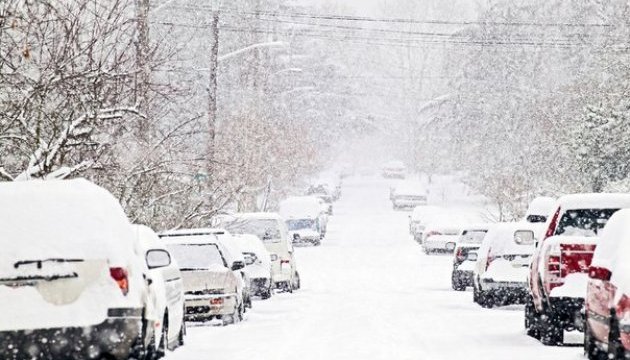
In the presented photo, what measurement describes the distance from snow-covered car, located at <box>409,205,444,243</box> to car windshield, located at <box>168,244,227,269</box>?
119ft

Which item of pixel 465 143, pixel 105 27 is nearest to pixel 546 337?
pixel 105 27

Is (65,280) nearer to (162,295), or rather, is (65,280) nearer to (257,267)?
(162,295)

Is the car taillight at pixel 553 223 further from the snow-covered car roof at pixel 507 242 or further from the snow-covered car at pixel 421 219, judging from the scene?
the snow-covered car at pixel 421 219

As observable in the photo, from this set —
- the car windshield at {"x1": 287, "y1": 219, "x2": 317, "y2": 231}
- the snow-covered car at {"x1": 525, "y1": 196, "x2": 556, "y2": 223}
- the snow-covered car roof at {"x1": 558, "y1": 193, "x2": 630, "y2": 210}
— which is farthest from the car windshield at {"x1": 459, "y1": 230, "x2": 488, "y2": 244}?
the car windshield at {"x1": 287, "y1": 219, "x2": 317, "y2": 231}

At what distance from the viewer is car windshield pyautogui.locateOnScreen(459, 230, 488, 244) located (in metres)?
34.9

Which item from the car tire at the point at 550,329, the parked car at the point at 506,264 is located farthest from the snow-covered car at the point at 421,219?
the car tire at the point at 550,329

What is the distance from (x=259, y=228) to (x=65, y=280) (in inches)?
876

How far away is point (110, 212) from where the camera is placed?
1227 cm

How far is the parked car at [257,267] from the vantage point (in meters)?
28.5

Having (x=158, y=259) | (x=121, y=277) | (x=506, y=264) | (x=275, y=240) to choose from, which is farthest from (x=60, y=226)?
(x=275, y=240)

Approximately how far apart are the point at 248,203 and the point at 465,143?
51064 mm

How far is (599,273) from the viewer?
1405 cm

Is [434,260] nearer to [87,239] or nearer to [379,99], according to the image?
[87,239]

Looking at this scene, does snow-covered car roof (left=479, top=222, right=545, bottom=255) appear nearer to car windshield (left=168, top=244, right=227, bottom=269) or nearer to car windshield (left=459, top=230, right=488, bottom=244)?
car windshield (left=168, top=244, right=227, bottom=269)
